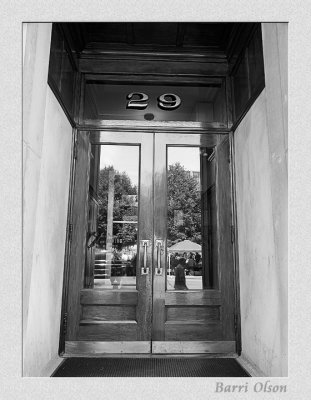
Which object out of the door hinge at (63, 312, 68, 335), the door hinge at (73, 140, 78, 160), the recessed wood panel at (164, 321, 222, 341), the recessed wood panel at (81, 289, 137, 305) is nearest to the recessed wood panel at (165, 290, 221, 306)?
the recessed wood panel at (164, 321, 222, 341)

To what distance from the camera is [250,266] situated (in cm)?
271

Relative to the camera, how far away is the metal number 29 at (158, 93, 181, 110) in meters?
3.30

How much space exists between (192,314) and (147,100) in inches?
84.4

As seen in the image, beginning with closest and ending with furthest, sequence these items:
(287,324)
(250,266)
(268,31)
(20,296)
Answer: (20,296) < (287,324) < (268,31) < (250,266)

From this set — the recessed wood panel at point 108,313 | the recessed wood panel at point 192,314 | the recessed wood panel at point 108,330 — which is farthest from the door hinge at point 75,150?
the recessed wood panel at point 192,314

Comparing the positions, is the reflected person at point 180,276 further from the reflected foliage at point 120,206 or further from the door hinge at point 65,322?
the door hinge at point 65,322

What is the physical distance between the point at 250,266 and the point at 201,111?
1.62 m

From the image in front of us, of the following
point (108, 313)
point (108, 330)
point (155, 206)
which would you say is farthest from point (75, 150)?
point (108, 330)

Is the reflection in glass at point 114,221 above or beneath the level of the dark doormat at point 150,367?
above

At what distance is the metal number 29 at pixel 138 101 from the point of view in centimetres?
330

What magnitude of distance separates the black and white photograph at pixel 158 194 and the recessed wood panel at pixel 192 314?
13 mm

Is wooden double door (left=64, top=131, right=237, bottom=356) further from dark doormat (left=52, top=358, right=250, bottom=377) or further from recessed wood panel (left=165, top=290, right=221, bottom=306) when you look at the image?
dark doormat (left=52, top=358, right=250, bottom=377)
